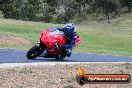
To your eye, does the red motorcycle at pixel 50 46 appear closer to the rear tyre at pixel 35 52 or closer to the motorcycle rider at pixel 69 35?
the rear tyre at pixel 35 52

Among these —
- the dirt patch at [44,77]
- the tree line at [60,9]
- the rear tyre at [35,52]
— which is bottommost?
the tree line at [60,9]

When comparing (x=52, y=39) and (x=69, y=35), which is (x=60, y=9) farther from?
(x=52, y=39)

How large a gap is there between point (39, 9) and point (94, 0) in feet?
48.8

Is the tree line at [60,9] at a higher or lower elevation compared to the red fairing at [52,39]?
lower

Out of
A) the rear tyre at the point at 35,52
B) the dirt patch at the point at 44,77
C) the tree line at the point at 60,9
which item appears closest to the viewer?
the dirt patch at the point at 44,77

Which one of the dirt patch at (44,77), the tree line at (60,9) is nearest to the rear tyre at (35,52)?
the dirt patch at (44,77)

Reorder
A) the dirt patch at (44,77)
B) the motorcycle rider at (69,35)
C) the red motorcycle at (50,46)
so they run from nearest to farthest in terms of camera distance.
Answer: the dirt patch at (44,77), the red motorcycle at (50,46), the motorcycle rider at (69,35)

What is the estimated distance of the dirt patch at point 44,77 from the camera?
1023cm

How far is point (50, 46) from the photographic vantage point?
15.5 m

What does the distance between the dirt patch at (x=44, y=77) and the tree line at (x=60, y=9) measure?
6113cm

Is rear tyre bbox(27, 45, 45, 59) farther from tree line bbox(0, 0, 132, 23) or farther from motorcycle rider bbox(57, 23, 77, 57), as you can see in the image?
tree line bbox(0, 0, 132, 23)

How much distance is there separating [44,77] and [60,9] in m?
77.9

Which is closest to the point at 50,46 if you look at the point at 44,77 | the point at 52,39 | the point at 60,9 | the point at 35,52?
the point at 52,39

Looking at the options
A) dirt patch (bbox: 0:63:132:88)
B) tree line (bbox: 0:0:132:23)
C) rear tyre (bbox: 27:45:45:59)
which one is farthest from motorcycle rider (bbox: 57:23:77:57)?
tree line (bbox: 0:0:132:23)
